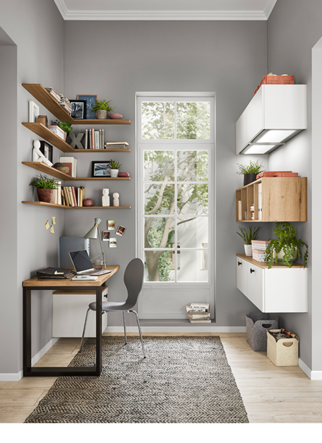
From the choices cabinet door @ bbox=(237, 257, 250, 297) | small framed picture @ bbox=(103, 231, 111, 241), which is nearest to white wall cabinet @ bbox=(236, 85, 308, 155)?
cabinet door @ bbox=(237, 257, 250, 297)

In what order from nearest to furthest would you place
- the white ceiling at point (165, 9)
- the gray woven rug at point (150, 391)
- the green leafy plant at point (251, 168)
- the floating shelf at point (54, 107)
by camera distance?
the gray woven rug at point (150, 391) < the floating shelf at point (54, 107) < the green leafy plant at point (251, 168) < the white ceiling at point (165, 9)

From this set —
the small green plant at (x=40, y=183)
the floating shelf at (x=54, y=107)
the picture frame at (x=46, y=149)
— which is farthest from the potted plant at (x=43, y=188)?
the floating shelf at (x=54, y=107)

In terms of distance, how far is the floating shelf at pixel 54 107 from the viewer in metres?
2.69

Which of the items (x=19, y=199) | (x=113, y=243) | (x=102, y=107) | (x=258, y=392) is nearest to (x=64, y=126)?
(x=102, y=107)

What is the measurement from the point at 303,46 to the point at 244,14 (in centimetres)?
133

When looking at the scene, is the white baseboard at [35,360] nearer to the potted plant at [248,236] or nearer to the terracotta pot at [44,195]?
the terracotta pot at [44,195]

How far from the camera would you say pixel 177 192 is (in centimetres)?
391

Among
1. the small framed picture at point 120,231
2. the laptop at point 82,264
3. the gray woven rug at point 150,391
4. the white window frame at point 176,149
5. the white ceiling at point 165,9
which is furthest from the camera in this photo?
the white window frame at point 176,149

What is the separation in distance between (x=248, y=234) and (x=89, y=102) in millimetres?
2335

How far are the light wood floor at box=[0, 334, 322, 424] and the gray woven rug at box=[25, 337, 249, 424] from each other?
77 mm

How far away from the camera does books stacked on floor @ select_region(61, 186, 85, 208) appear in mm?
3488

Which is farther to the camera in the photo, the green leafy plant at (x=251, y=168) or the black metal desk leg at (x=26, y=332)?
the green leafy plant at (x=251, y=168)

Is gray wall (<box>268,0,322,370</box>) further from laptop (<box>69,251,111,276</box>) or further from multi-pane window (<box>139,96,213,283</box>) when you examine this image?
laptop (<box>69,251,111,276</box>)

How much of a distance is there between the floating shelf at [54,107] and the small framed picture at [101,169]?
17.7 inches
